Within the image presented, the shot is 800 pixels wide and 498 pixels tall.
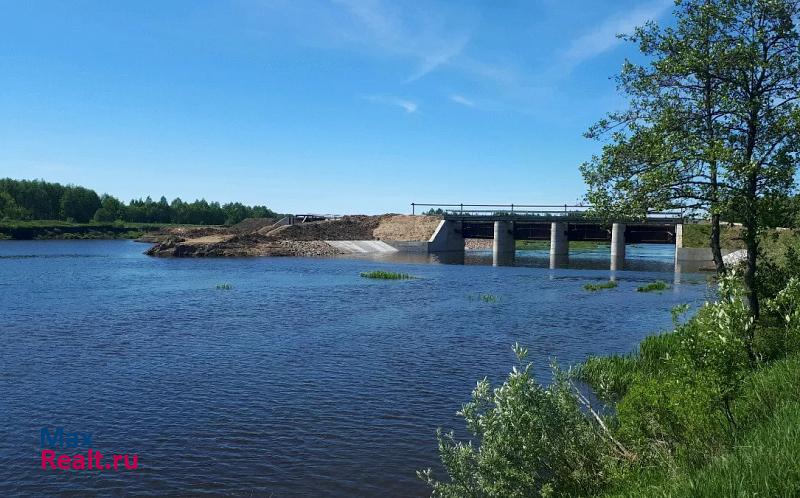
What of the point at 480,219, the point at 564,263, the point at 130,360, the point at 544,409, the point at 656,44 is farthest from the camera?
the point at 480,219

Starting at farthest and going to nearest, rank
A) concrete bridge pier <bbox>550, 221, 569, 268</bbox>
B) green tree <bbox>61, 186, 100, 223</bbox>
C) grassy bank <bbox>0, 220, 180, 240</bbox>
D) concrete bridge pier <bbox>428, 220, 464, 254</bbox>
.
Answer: green tree <bbox>61, 186, 100, 223</bbox> < grassy bank <bbox>0, 220, 180, 240</bbox> < concrete bridge pier <bbox>428, 220, 464, 254</bbox> < concrete bridge pier <bbox>550, 221, 569, 268</bbox>

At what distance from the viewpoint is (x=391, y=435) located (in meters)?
15.0

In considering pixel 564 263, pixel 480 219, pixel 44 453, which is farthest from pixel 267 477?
pixel 480 219

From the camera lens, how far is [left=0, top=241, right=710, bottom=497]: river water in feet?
42.3

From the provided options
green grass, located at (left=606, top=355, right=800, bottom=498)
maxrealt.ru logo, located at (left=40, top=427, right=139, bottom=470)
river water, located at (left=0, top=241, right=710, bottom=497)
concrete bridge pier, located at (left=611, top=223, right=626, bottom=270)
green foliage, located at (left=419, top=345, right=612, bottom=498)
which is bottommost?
maxrealt.ru logo, located at (left=40, top=427, right=139, bottom=470)

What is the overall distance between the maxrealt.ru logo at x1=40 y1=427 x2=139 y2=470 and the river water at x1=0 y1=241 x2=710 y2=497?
211mm

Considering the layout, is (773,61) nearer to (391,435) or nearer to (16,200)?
(391,435)

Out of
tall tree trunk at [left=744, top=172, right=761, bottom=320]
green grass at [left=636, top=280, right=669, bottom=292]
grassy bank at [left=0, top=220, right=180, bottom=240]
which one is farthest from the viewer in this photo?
grassy bank at [left=0, top=220, right=180, bottom=240]

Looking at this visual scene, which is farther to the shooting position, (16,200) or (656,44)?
(16,200)

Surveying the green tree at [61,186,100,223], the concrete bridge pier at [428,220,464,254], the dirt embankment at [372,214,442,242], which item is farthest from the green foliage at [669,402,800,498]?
the green tree at [61,186,100,223]

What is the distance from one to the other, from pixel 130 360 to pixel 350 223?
104958mm

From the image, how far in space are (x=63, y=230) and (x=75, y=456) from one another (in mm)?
175686

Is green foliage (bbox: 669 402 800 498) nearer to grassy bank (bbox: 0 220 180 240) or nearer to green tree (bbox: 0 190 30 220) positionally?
grassy bank (bbox: 0 220 180 240)

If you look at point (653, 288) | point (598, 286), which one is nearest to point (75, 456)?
point (598, 286)
